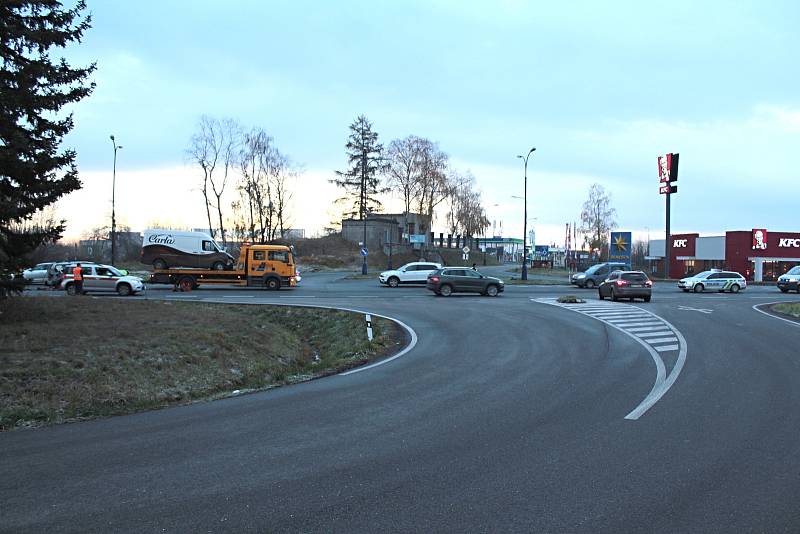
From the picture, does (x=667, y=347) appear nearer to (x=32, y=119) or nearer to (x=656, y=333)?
(x=656, y=333)

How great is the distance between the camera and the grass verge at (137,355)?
31.3ft

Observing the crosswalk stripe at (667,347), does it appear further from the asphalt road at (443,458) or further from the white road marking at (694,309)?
the white road marking at (694,309)

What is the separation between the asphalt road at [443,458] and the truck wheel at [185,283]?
26528 millimetres

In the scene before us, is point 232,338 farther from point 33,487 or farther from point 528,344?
point 33,487

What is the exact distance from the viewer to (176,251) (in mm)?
36875

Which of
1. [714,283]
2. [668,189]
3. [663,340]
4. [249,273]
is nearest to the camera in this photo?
[663,340]

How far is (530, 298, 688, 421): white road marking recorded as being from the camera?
9.19 meters

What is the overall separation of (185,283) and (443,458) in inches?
1268

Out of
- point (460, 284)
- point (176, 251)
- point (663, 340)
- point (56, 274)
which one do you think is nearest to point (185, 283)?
point (176, 251)

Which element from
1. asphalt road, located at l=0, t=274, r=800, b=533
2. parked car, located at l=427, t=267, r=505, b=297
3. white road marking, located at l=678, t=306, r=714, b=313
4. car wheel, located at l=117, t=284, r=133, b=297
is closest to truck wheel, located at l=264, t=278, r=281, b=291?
car wheel, located at l=117, t=284, r=133, b=297

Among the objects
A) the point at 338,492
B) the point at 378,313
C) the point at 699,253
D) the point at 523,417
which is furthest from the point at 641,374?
the point at 699,253

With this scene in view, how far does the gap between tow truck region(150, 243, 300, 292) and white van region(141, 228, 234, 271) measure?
2.71ft

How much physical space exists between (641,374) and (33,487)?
31.4ft

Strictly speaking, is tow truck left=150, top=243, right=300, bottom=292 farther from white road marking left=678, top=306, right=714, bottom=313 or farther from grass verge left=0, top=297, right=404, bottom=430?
white road marking left=678, top=306, right=714, bottom=313
